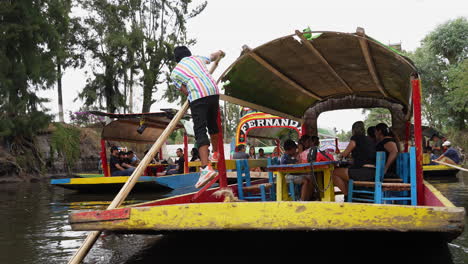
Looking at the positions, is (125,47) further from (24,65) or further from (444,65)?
(444,65)

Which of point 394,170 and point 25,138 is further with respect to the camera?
point 25,138

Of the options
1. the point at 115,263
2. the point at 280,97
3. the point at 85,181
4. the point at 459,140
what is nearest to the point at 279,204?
the point at 115,263

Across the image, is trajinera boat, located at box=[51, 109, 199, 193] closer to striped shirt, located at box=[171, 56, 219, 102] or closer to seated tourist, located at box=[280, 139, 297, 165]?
seated tourist, located at box=[280, 139, 297, 165]

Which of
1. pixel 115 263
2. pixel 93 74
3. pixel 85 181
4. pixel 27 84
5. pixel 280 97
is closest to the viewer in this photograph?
pixel 115 263

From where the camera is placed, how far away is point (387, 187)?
15.3 feet

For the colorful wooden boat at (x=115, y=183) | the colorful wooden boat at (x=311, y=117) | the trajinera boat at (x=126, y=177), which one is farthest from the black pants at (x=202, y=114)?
the colorful wooden boat at (x=115, y=183)

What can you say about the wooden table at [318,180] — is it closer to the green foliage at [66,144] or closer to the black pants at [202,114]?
the black pants at [202,114]

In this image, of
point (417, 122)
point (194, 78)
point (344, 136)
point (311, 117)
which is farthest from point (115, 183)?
point (344, 136)

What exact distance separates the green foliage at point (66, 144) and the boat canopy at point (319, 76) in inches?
656

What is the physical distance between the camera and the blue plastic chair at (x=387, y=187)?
4.23 metres

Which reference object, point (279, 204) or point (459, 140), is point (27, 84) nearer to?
point (279, 204)

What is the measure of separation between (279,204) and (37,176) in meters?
19.0

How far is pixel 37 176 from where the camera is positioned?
19.4m

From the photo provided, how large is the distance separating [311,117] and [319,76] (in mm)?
1621
